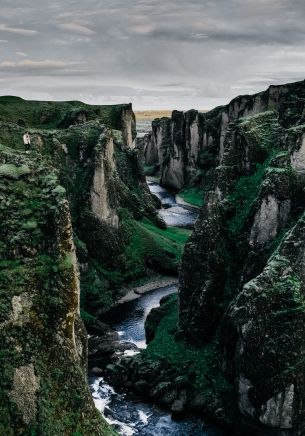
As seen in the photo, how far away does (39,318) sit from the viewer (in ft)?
116

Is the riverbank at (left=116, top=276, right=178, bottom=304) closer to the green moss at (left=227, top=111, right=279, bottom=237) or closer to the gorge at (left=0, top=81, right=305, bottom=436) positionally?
the gorge at (left=0, top=81, right=305, bottom=436)

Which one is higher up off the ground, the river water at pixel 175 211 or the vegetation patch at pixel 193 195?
the vegetation patch at pixel 193 195

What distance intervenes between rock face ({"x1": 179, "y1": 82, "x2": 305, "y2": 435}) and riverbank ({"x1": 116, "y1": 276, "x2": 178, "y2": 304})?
21.6m

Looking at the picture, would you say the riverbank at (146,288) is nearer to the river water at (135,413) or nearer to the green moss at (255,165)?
the river water at (135,413)

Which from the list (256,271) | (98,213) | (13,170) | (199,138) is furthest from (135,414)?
(199,138)

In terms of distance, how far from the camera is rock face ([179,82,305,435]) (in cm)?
4312

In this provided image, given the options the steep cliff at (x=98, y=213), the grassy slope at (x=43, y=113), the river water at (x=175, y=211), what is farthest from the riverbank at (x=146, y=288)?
the grassy slope at (x=43, y=113)

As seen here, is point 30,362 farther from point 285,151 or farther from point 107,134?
point 107,134

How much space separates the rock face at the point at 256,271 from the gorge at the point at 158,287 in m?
0.11

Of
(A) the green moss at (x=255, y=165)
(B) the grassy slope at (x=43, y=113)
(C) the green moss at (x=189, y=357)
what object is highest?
(B) the grassy slope at (x=43, y=113)

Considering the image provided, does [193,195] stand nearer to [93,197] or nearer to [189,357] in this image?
[93,197]

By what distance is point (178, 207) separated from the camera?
132875 mm

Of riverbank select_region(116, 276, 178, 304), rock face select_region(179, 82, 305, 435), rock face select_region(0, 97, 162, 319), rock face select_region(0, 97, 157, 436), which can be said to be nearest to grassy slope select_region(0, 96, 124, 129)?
rock face select_region(0, 97, 162, 319)

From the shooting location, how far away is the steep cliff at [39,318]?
33.7 metres
